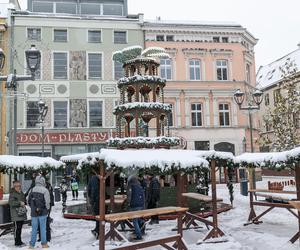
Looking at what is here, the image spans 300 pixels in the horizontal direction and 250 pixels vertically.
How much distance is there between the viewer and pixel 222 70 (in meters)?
32.7

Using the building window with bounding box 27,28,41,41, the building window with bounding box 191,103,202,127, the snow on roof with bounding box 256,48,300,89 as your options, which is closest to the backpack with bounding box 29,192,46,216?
the building window with bounding box 27,28,41,41

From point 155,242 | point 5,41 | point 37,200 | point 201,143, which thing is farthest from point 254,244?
point 5,41

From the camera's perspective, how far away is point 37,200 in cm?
992

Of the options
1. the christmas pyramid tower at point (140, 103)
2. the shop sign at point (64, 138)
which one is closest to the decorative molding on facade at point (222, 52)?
the shop sign at point (64, 138)

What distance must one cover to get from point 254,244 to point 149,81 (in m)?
7.44

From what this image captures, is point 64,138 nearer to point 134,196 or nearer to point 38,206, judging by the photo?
point 134,196

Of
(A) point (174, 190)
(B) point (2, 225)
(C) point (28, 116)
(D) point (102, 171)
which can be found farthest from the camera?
(C) point (28, 116)

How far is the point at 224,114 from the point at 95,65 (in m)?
10.7

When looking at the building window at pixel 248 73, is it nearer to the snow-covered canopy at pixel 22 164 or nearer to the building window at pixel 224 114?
the building window at pixel 224 114

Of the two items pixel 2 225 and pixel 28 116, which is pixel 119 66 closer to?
pixel 28 116

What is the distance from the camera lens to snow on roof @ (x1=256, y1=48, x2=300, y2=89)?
157ft

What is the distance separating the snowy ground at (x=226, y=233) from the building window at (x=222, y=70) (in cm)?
1792

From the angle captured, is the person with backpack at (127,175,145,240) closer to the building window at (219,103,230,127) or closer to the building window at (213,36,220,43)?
the building window at (219,103,230,127)

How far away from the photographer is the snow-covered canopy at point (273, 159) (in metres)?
9.48
